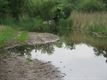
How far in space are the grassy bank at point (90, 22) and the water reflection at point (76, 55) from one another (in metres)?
2.18

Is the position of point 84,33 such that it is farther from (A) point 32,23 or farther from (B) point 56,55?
(B) point 56,55

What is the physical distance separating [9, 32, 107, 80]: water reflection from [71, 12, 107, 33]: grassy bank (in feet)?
7.15

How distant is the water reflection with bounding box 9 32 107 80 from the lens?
11.2 meters

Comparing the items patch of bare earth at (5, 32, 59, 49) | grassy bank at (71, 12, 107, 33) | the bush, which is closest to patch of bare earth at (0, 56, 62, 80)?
patch of bare earth at (5, 32, 59, 49)

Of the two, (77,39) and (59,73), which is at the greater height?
(59,73)

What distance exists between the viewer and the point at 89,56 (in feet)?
47.7

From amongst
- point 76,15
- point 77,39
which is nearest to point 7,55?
point 77,39

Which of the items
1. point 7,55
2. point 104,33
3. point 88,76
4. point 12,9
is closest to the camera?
point 88,76

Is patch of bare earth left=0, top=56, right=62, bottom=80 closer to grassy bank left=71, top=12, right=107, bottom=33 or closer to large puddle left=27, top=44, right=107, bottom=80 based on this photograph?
large puddle left=27, top=44, right=107, bottom=80

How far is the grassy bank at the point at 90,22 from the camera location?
2314 cm

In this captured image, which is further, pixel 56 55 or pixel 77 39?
pixel 77 39

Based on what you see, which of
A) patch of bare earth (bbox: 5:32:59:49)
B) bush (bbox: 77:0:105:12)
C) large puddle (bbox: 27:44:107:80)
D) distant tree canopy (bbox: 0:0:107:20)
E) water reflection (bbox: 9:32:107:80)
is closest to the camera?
large puddle (bbox: 27:44:107:80)

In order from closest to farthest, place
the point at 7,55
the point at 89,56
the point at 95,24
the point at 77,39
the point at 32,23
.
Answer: the point at 7,55
the point at 89,56
the point at 77,39
the point at 95,24
the point at 32,23

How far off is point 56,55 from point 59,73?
3.45m
